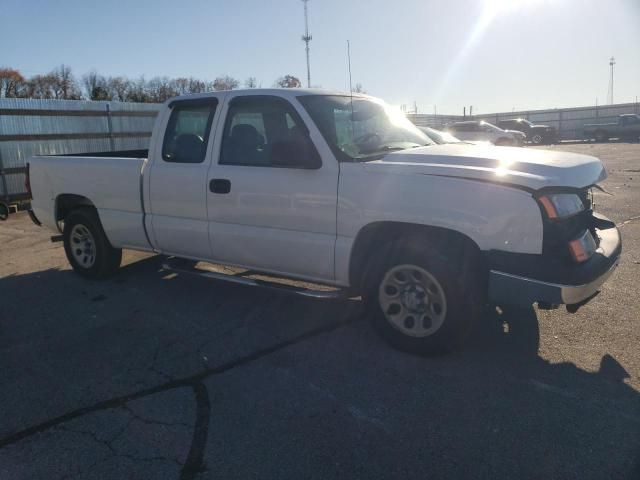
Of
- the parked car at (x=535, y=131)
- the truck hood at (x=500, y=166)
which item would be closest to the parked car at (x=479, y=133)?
the parked car at (x=535, y=131)

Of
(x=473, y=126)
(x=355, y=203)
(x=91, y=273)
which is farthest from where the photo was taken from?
(x=473, y=126)

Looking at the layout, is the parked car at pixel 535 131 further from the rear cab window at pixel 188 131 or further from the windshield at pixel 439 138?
the rear cab window at pixel 188 131

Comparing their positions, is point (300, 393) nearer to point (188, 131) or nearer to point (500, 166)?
point (500, 166)

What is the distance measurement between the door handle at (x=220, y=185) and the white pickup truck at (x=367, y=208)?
0.02 metres

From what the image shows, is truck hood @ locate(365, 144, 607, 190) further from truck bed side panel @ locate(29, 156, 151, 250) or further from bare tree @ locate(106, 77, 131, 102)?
bare tree @ locate(106, 77, 131, 102)

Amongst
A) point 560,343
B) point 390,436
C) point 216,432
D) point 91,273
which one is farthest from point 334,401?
point 91,273

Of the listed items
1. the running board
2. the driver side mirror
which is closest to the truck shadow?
the running board

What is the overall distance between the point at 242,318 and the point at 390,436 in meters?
2.25

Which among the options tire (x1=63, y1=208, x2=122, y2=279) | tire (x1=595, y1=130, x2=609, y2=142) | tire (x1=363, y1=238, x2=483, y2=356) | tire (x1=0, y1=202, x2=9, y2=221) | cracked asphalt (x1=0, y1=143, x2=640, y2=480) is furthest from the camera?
tire (x1=595, y1=130, x2=609, y2=142)

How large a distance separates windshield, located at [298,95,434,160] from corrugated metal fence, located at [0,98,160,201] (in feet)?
31.5

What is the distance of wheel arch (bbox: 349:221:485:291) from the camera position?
3.90 metres

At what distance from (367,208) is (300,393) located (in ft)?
4.65

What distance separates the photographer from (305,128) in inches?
176

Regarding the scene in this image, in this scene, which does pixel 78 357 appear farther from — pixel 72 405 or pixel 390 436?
pixel 390 436
